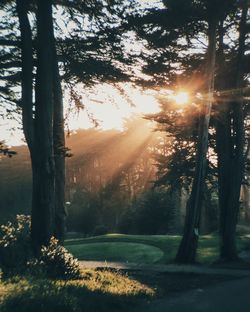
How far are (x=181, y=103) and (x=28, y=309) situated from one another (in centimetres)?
1538

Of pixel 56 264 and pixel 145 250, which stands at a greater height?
pixel 56 264

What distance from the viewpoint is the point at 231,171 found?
20.1 m

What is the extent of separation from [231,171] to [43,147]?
9.73 meters

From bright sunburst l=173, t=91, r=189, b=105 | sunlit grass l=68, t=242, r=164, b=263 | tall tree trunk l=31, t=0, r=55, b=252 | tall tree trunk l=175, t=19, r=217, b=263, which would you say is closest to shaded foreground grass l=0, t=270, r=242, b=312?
tall tree trunk l=31, t=0, r=55, b=252

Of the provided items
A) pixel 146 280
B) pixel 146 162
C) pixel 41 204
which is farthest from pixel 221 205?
pixel 146 162

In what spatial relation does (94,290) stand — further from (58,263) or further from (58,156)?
(58,156)

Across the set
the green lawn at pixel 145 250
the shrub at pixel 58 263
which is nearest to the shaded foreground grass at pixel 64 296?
the shrub at pixel 58 263

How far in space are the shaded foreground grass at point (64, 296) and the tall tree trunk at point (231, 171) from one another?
9.13m

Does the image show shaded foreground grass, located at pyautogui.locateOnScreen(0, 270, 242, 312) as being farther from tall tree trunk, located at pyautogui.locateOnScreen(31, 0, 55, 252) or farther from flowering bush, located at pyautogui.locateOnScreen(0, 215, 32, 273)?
tall tree trunk, located at pyautogui.locateOnScreen(31, 0, 55, 252)

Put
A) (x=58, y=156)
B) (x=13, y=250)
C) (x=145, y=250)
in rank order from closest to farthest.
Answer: (x=13, y=250)
(x=58, y=156)
(x=145, y=250)

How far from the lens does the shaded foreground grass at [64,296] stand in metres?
7.62

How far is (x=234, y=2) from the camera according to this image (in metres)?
17.7

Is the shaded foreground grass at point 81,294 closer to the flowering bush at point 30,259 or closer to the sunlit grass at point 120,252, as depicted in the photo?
the flowering bush at point 30,259

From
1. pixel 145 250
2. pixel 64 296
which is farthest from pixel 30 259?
pixel 145 250
